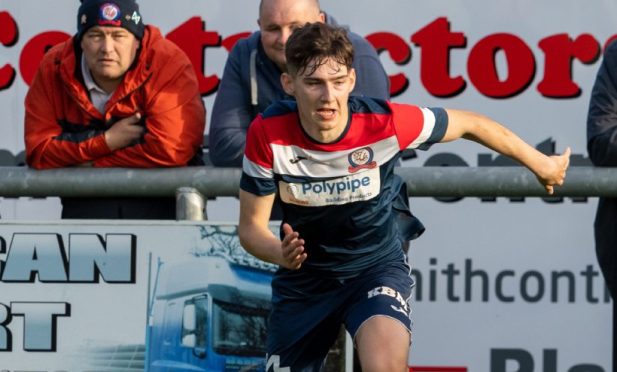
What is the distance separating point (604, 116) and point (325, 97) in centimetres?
126

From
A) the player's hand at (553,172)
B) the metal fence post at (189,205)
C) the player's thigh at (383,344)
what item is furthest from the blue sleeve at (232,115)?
the player's hand at (553,172)

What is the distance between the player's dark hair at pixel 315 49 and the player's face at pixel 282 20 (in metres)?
0.58

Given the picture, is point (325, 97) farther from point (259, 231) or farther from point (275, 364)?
point (275, 364)

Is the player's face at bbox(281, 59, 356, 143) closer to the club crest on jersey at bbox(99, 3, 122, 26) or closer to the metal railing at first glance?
the metal railing

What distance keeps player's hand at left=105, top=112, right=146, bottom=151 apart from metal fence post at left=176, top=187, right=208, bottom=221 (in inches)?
13.6

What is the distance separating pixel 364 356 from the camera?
16.3ft

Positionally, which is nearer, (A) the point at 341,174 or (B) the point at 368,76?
(A) the point at 341,174

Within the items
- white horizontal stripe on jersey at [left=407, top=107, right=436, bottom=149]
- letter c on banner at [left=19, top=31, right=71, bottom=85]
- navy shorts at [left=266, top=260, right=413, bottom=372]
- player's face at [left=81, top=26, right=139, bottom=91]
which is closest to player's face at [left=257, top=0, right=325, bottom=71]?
player's face at [left=81, top=26, right=139, bottom=91]

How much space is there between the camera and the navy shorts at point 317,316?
5262 millimetres

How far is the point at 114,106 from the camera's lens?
5.85 metres

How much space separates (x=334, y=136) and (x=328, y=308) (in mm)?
602

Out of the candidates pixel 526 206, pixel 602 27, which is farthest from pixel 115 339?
pixel 602 27

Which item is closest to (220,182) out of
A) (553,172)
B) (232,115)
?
(232,115)

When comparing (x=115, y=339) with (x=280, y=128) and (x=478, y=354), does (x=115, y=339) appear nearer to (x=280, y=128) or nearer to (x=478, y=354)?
(x=280, y=128)
